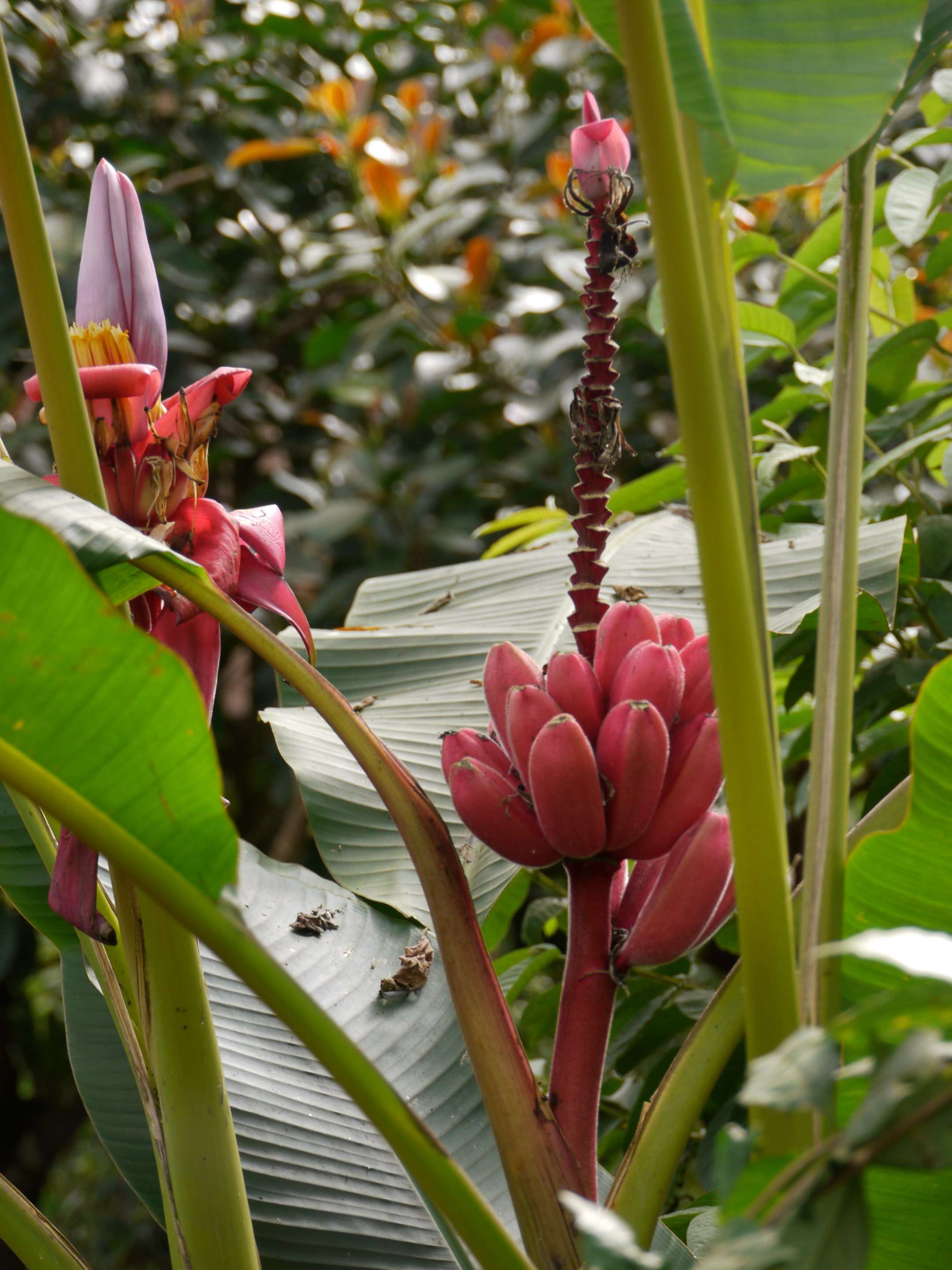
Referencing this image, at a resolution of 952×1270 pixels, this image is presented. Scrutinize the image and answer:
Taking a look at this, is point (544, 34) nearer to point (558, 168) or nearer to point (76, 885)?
point (558, 168)

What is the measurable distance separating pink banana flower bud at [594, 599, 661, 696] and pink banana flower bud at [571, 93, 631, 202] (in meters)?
0.16

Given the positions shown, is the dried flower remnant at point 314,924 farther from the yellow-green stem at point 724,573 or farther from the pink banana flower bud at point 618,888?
the yellow-green stem at point 724,573

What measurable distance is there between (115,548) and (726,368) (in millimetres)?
192

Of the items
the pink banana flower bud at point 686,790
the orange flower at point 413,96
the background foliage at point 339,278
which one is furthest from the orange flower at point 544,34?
the pink banana flower bud at point 686,790

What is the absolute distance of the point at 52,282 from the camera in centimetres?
35

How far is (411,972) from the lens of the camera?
55 centimetres

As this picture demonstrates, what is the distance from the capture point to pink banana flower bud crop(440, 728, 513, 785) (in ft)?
1.43

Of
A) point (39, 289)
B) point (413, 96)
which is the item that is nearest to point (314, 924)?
point (39, 289)

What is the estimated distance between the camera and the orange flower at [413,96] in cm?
213

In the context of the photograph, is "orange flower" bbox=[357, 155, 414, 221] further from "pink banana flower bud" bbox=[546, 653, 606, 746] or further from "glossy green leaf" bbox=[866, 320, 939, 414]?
"pink banana flower bud" bbox=[546, 653, 606, 746]

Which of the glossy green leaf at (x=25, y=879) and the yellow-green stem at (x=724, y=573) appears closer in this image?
the yellow-green stem at (x=724, y=573)

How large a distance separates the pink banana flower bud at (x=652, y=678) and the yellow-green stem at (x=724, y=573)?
0.09 metres

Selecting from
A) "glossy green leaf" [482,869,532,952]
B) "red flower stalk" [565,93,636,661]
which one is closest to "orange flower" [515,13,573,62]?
"glossy green leaf" [482,869,532,952]

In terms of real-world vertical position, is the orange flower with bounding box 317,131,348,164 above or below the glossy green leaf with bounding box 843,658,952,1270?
above
